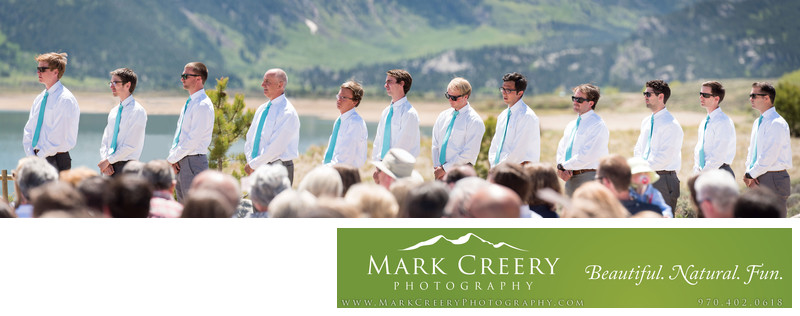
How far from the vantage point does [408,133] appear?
8.41 metres


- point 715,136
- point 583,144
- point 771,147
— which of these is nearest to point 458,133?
point 583,144

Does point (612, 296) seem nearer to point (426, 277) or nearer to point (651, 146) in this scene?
point (426, 277)

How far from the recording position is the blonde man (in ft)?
27.4

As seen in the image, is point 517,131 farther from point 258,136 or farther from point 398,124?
point 258,136

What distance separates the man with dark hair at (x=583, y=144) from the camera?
8.31 metres

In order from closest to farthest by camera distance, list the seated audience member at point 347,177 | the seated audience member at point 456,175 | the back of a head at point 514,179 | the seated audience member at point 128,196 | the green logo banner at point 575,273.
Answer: the seated audience member at point 128,196 < the green logo banner at point 575,273 < the back of a head at point 514,179 < the seated audience member at point 456,175 < the seated audience member at point 347,177

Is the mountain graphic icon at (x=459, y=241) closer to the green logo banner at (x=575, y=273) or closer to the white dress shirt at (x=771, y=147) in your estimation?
the green logo banner at (x=575, y=273)

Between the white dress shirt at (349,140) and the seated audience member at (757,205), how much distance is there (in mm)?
3899

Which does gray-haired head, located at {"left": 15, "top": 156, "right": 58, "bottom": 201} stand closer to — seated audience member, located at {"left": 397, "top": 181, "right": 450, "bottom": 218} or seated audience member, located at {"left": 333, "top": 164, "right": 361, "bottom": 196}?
seated audience member, located at {"left": 333, "top": 164, "right": 361, "bottom": 196}

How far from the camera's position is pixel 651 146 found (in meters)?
8.51

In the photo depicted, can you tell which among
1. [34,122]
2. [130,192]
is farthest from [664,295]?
[34,122]

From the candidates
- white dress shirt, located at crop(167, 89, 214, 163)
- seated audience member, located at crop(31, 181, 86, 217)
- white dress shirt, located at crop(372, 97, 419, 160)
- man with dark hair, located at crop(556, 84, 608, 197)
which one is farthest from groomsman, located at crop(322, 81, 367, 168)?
seated audience member, located at crop(31, 181, 86, 217)

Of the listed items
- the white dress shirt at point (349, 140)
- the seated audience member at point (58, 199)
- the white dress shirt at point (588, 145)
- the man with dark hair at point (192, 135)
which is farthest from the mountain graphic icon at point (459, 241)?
the man with dark hair at point (192, 135)

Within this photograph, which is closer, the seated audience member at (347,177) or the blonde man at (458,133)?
the seated audience member at (347,177)
